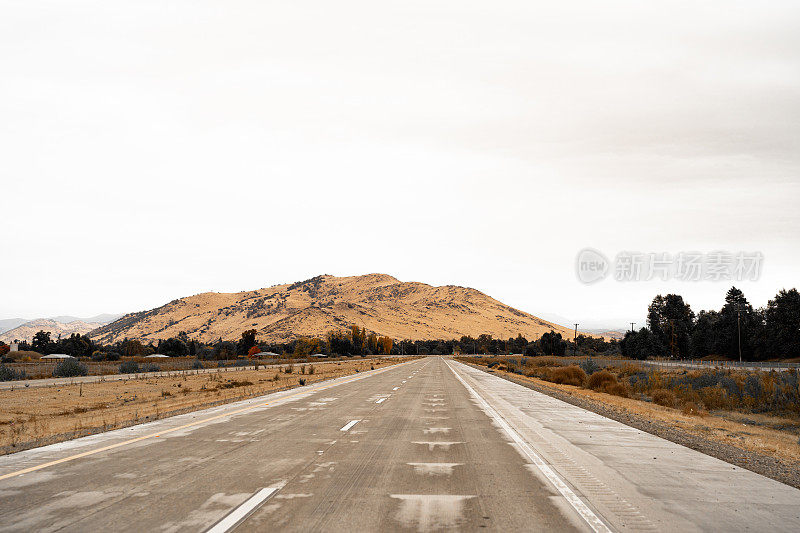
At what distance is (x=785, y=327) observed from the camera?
92.9 m

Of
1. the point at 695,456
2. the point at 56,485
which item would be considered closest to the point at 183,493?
the point at 56,485

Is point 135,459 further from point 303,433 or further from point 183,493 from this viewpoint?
point 303,433

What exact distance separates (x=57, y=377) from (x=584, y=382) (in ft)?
142

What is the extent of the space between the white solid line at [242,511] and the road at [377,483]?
22mm

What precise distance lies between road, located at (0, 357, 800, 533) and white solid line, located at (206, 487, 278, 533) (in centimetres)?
2

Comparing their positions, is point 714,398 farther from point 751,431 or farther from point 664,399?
point 751,431

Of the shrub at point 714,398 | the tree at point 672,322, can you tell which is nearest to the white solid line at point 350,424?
the shrub at point 714,398

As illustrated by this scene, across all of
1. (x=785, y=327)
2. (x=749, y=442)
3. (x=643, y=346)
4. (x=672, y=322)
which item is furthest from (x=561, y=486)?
(x=672, y=322)

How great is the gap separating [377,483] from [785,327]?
108 m

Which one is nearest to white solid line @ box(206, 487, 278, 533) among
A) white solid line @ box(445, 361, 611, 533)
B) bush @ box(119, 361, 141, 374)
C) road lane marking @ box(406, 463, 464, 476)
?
road lane marking @ box(406, 463, 464, 476)

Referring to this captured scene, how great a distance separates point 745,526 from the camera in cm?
570

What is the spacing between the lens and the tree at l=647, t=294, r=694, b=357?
136762 mm

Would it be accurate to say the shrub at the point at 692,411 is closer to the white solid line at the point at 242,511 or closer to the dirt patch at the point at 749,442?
the dirt patch at the point at 749,442

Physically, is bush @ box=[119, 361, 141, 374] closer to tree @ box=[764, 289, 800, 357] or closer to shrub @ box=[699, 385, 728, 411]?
shrub @ box=[699, 385, 728, 411]
